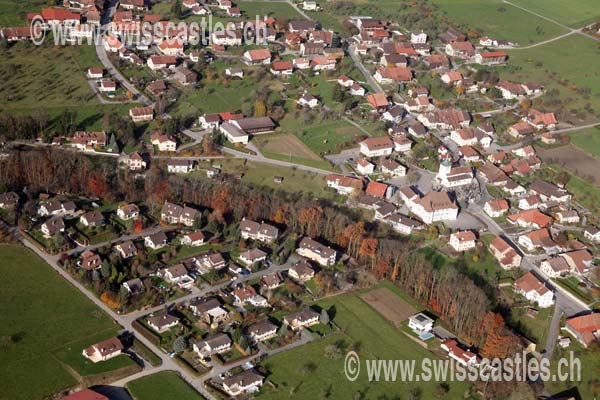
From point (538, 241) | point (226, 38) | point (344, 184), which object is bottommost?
point (538, 241)

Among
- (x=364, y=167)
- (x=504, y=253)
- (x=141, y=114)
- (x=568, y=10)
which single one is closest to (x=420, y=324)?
(x=504, y=253)

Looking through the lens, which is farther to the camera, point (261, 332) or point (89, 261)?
point (89, 261)

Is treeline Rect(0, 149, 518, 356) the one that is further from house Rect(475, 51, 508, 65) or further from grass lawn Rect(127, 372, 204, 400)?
house Rect(475, 51, 508, 65)

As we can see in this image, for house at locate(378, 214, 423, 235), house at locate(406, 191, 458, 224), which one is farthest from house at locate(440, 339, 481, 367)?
house at locate(406, 191, 458, 224)

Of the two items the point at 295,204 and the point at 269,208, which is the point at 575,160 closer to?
the point at 295,204

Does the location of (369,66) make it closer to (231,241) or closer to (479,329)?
(231,241)

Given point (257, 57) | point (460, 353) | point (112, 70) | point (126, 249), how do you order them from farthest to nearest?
point (257, 57) → point (112, 70) → point (126, 249) → point (460, 353)
